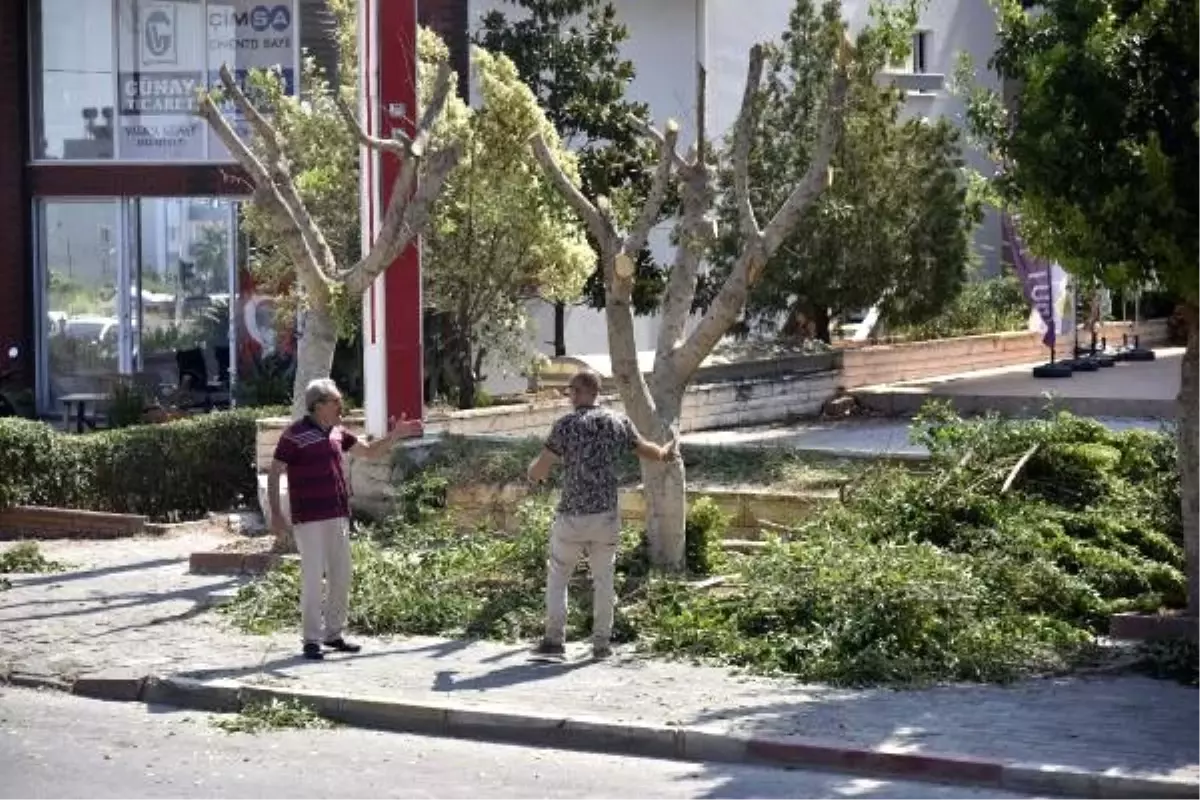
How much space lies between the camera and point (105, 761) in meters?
9.98

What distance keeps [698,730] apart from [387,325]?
706 cm

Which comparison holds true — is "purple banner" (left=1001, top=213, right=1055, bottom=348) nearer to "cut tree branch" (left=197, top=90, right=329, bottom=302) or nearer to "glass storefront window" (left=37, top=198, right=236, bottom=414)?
"glass storefront window" (left=37, top=198, right=236, bottom=414)

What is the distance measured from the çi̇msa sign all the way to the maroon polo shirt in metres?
14.2

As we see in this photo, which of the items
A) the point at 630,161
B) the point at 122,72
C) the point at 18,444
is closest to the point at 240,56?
the point at 122,72

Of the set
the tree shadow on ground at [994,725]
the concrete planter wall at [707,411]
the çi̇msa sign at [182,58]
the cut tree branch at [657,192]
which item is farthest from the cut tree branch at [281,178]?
the çi̇msa sign at [182,58]

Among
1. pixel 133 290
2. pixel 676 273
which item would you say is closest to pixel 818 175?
pixel 676 273

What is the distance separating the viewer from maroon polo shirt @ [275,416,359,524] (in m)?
12.2

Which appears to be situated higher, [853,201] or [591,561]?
[853,201]

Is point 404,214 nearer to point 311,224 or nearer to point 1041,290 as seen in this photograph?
point 311,224

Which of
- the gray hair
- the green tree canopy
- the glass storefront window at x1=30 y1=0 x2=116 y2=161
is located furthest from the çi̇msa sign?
the gray hair

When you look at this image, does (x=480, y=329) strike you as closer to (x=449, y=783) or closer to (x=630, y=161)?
(x=630, y=161)

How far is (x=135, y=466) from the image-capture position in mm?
18266

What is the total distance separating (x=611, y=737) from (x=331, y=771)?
1.38 metres

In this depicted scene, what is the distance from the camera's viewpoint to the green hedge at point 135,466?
707 inches
